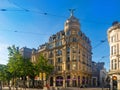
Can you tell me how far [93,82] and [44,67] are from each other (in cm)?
4364

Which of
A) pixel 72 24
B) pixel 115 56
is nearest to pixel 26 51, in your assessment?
pixel 72 24

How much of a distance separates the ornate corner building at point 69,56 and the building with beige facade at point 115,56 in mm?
37213

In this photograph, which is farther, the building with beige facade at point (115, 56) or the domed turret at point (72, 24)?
the domed turret at point (72, 24)

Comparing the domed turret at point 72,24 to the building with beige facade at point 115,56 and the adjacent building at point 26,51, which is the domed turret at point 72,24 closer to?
the building with beige facade at point 115,56

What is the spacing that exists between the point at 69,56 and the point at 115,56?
42.2 meters

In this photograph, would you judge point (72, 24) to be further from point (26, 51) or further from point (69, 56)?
point (26, 51)

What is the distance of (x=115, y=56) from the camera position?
172ft

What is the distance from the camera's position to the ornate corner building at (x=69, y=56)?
92.3 metres

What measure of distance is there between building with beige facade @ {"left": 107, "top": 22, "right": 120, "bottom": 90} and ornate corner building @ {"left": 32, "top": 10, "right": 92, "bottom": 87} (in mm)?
37213

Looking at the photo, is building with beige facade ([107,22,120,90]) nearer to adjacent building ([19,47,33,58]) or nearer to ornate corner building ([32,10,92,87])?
ornate corner building ([32,10,92,87])

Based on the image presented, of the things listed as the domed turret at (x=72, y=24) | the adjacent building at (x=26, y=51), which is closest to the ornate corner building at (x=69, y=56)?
the domed turret at (x=72, y=24)

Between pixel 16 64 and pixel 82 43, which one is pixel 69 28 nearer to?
pixel 82 43

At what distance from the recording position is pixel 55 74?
9794 cm

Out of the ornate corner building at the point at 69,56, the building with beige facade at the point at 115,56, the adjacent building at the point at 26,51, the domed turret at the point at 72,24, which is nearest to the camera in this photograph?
the building with beige facade at the point at 115,56
